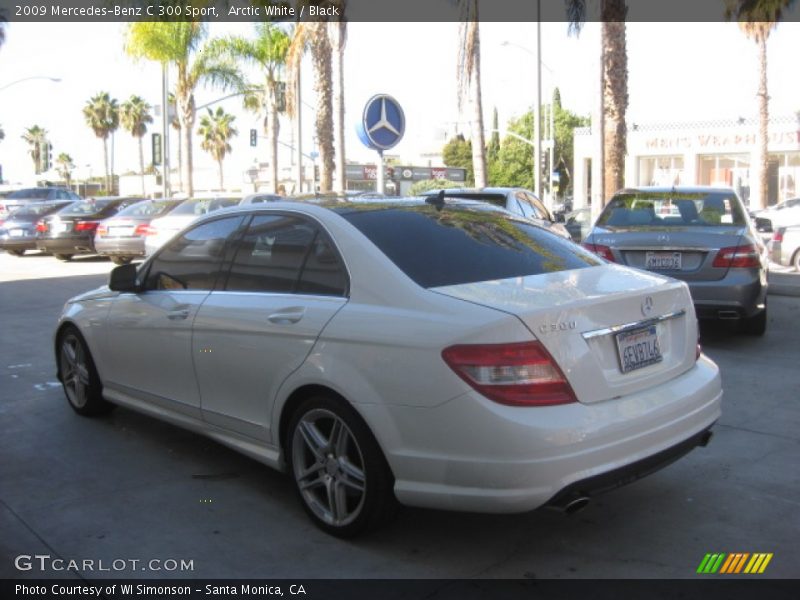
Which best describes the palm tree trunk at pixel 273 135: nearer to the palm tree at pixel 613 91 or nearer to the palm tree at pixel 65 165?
the palm tree at pixel 613 91

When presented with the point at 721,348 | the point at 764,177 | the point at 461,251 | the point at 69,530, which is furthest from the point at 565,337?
the point at 764,177

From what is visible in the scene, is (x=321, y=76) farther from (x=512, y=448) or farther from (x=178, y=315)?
(x=512, y=448)

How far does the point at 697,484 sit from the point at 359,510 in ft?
6.50

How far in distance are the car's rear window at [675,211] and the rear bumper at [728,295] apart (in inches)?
32.6

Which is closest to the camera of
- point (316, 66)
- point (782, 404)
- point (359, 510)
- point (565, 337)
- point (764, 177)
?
point (565, 337)

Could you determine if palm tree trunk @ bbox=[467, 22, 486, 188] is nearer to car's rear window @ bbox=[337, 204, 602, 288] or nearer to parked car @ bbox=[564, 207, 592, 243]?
parked car @ bbox=[564, 207, 592, 243]

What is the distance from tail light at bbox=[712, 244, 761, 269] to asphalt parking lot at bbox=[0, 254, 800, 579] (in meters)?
2.20

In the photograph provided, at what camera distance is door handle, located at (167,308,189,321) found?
477 centimetres

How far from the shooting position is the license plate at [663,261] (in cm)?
→ 804

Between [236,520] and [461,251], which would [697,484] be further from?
[236,520]

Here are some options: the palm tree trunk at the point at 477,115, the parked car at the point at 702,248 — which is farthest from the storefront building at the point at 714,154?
the parked car at the point at 702,248

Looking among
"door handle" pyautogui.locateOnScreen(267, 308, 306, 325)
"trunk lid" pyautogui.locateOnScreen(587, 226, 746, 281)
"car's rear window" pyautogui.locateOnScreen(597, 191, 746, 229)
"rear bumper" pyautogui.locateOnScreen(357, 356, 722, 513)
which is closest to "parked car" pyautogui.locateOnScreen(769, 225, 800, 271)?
"car's rear window" pyautogui.locateOnScreen(597, 191, 746, 229)

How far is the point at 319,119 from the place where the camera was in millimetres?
21562

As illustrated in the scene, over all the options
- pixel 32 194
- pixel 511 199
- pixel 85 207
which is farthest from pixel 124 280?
pixel 32 194
